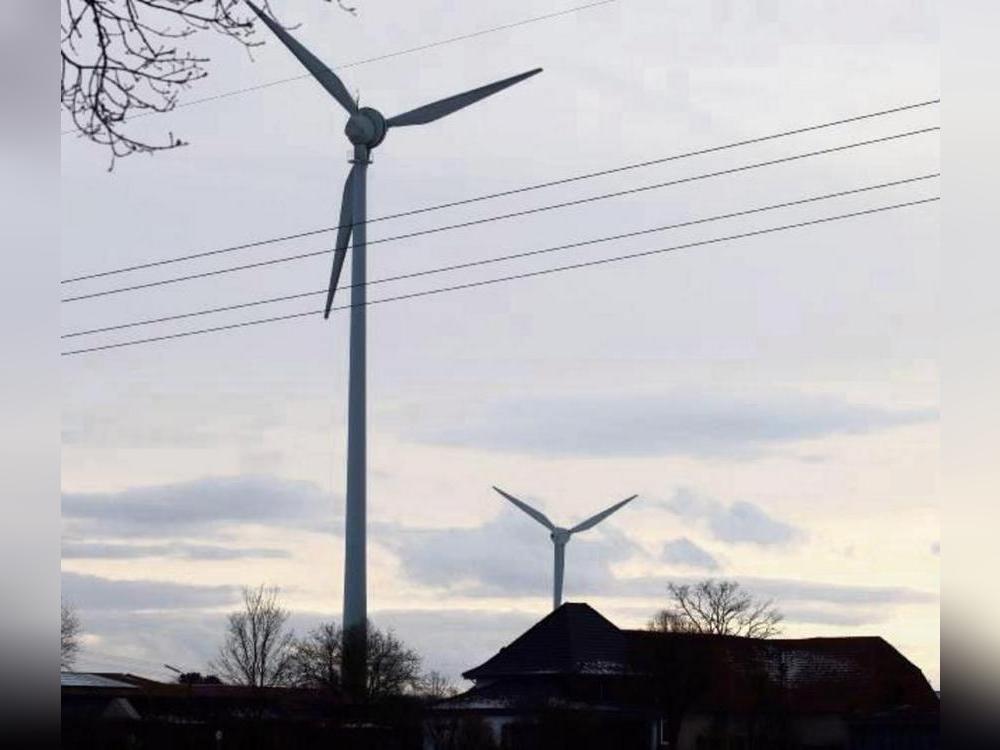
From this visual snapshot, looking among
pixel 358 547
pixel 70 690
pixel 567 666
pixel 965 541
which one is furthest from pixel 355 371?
pixel 965 541

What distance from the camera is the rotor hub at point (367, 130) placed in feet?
208

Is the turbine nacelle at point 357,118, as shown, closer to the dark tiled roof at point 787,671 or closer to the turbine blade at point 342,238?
the turbine blade at point 342,238

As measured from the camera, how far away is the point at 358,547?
2384 inches

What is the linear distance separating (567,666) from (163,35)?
225ft

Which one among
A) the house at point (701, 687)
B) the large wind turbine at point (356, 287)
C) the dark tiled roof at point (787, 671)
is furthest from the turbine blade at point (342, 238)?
the dark tiled roof at point (787, 671)

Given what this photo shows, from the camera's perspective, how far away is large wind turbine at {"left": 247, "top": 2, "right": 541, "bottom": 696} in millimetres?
57188

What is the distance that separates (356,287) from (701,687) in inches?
1021

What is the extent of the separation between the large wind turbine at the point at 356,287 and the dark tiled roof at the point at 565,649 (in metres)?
12.7

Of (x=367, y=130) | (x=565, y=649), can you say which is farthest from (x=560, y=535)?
(x=367, y=130)

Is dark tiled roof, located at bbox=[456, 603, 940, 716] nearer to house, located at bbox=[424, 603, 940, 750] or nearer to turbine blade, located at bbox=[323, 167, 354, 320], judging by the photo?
house, located at bbox=[424, 603, 940, 750]

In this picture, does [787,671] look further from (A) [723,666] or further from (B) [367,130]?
(B) [367,130]

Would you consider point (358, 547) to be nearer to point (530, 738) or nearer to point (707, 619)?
point (530, 738)

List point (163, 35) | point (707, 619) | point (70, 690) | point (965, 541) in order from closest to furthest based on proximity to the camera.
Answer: point (965, 541), point (163, 35), point (70, 690), point (707, 619)

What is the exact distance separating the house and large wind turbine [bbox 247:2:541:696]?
6.57m
